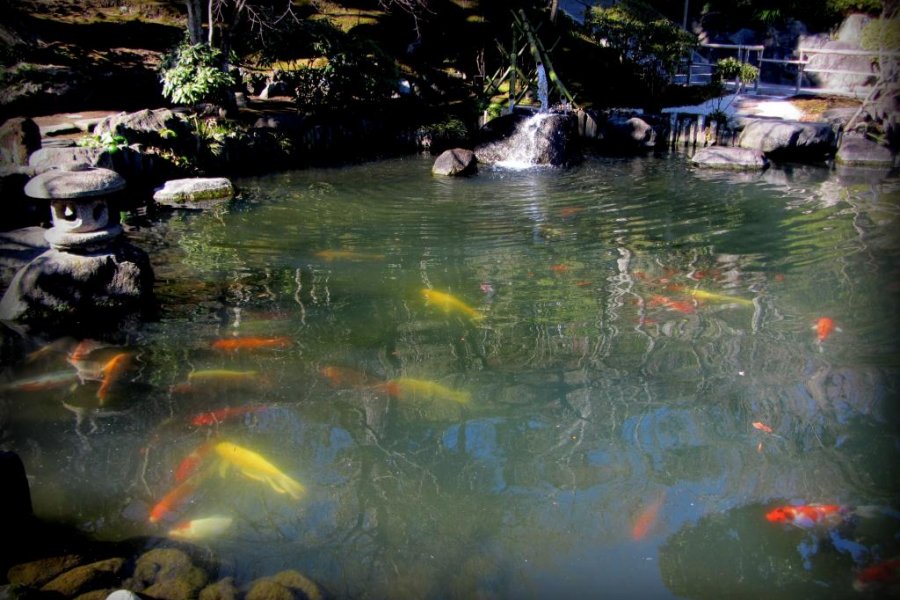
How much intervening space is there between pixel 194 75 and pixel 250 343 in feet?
33.6

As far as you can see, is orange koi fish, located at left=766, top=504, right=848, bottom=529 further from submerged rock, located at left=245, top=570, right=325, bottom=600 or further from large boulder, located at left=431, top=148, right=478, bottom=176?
large boulder, located at left=431, top=148, right=478, bottom=176

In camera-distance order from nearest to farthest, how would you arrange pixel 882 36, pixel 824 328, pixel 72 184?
1. pixel 824 328
2. pixel 72 184
3. pixel 882 36

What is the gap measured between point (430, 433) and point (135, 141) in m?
11.0

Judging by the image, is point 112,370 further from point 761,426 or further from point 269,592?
point 761,426

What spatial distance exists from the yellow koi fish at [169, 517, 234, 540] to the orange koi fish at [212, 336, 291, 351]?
8.53 feet

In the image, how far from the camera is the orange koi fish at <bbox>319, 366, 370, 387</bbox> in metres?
6.35

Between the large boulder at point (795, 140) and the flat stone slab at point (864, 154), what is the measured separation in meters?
0.52

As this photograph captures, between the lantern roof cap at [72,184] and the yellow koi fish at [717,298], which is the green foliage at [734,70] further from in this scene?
the lantern roof cap at [72,184]

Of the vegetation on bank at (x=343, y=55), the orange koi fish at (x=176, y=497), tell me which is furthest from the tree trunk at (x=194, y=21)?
the orange koi fish at (x=176, y=497)

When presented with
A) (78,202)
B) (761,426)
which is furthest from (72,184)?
(761,426)

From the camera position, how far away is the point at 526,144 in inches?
662

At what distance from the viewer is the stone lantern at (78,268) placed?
7801 millimetres

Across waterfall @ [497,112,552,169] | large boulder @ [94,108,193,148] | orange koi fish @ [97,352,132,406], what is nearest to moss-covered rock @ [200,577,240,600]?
orange koi fish @ [97,352,132,406]

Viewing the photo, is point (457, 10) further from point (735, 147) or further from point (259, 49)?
point (735, 147)
